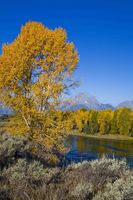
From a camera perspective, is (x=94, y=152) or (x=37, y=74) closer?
(x=37, y=74)

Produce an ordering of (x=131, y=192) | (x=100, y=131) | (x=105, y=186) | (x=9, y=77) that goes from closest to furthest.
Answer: (x=131, y=192) < (x=105, y=186) < (x=9, y=77) < (x=100, y=131)

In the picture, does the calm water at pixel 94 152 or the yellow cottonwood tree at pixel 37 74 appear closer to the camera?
the yellow cottonwood tree at pixel 37 74

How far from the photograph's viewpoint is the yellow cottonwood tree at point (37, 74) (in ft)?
77.5

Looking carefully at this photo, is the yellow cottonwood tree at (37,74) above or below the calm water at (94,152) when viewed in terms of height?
above

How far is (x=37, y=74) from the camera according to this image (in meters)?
24.5

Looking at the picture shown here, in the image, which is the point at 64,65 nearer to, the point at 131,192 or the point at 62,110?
the point at 62,110

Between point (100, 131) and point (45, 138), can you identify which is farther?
point (100, 131)

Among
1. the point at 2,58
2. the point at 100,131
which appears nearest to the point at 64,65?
the point at 2,58

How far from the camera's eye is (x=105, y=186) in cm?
754

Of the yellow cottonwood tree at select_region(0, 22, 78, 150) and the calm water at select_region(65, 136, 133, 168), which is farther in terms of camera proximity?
the calm water at select_region(65, 136, 133, 168)

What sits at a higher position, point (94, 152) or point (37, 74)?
point (37, 74)

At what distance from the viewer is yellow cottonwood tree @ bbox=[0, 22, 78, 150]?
2361 cm

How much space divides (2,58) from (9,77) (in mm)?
1677

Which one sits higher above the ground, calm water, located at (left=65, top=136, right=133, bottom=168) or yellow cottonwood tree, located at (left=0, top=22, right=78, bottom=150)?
yellow cottonwood tree, located at (left=0, top=22, right=78, bottom=150)
